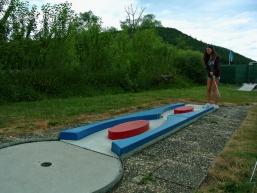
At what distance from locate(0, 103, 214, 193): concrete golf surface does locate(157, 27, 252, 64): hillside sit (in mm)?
25702

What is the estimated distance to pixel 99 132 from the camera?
5402 millimetres

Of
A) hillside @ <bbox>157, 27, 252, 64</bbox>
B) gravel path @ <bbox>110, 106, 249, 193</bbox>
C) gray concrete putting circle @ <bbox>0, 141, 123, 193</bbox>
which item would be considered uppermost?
hillside @ <bbox>157, 27, 252, 64</bbox>

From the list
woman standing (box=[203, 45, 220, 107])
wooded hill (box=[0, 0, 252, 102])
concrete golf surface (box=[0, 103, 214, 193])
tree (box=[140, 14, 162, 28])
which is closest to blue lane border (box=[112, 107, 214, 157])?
concrete golf surface (box=[0, 103, 214, 193])

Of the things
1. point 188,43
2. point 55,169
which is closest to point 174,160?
point 55,169

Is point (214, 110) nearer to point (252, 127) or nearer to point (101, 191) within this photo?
point (252, 127)

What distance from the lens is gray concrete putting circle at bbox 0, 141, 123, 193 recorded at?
313cm

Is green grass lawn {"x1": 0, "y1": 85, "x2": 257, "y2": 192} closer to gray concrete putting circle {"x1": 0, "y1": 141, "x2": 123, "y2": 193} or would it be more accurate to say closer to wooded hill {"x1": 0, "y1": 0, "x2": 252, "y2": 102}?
gray concrete putting circle {"x1": 0, "y1": 141, "x2": 123, "y2": 193}

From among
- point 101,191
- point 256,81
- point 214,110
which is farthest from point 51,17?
point 256,81

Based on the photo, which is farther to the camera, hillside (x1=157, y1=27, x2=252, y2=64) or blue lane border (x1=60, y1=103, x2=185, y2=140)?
hillside (x1=157, y1=27, x2=252, y2=64)

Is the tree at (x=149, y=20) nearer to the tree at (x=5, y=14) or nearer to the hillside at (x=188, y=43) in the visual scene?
the hillside at (x=188, y=43)

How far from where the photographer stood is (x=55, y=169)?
3572 millimetres

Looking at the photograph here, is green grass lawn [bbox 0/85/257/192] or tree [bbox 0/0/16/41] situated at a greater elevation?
tree [bbox 0/0/16/41]

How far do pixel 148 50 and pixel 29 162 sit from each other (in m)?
13.8

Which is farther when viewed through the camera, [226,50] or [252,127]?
[226,50]
